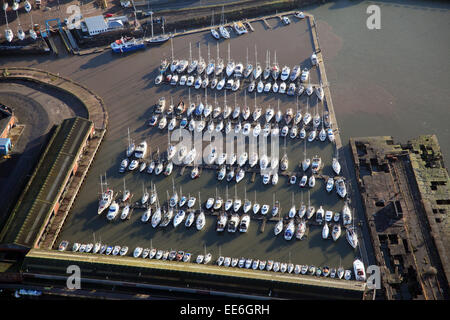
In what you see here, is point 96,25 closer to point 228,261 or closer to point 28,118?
point 28,118

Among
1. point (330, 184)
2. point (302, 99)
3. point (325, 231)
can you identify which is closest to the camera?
point (325, 231)

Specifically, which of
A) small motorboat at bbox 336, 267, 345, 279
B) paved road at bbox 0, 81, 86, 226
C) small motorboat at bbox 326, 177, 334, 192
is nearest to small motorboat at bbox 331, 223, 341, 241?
small motorboat at bbox 336, 267, 345, 279

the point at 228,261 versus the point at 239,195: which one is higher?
the point at 239,195

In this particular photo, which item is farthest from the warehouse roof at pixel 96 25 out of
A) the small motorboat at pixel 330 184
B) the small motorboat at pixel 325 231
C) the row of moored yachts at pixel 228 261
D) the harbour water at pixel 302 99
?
the small motorboat at pixel 325 231

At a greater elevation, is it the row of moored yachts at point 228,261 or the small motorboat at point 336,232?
the small motorboat at point 336,232

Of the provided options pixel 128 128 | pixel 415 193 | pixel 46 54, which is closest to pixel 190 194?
pixel 128 128

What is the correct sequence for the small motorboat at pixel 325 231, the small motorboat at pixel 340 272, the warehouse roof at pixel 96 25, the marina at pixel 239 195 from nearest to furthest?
the small motorboat at pixel 340 272
the marina at pixel 239 195
the small motorboat at pixel 325 231
the warehouse roof at pixel 96 25

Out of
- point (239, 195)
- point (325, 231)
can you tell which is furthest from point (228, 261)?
point (325, 231)

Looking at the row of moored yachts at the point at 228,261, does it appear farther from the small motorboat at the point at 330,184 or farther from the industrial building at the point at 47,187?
the small motorboat at the point at 330,184
